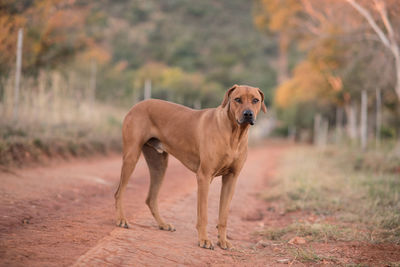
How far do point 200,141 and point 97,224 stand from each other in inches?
60.4

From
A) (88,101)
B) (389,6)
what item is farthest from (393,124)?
(88,101)

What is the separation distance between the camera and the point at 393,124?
84.7 feet

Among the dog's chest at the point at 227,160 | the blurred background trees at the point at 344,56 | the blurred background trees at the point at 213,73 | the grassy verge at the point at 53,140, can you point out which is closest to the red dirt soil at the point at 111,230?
the grassy verge at the point at 53,140

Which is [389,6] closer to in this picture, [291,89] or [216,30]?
[291,89]

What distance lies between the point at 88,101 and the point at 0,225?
39.9 ft

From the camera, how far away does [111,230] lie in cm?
438

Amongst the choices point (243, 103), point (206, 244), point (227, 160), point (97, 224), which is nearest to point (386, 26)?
point (243, 103)

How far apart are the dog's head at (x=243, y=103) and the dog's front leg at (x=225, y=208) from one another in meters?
0.75

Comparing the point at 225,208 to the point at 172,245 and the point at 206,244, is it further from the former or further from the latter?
the point at 172,245

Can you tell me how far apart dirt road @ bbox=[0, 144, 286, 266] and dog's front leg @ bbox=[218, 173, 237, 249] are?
0.63 feet

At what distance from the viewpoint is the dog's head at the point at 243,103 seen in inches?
164

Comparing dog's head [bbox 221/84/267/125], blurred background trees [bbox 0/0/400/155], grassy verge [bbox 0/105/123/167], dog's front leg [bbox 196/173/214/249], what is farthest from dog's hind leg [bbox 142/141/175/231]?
blurred background trees [bbox 0/0/400/155]

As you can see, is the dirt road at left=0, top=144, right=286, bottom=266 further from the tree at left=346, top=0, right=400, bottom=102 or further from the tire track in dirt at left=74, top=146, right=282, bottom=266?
the tree at left=346, top=0, right=400, bottom=102

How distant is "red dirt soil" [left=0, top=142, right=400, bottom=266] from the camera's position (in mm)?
3496
